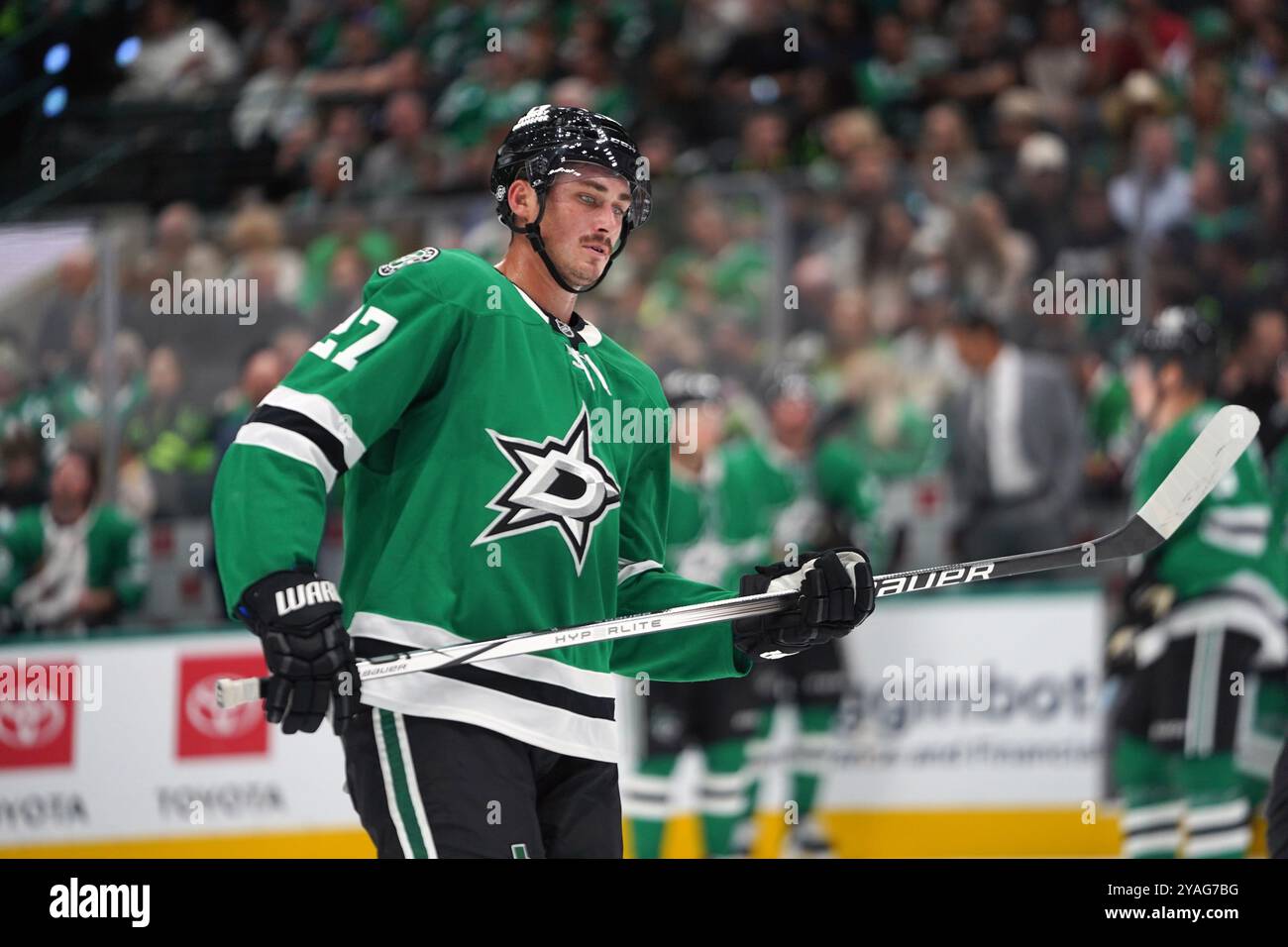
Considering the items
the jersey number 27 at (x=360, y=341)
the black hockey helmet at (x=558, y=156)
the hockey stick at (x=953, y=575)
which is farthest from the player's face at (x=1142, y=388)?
the jersey number 27 at (x=360, y=341)

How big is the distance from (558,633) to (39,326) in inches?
165

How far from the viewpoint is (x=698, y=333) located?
5.98 m

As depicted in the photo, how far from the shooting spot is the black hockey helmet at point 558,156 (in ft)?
8.67

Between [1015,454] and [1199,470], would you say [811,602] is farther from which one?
[1015,454]

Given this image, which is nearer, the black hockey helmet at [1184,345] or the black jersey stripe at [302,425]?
the black jersey stripe at [302,425]

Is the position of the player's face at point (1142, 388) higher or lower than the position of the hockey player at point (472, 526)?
higher

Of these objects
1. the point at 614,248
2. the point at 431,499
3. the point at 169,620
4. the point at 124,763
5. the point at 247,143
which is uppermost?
the point at 247,143

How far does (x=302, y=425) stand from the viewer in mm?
2361

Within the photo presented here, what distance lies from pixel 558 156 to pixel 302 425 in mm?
567

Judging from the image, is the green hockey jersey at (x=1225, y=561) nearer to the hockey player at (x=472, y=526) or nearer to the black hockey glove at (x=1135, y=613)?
the black hockey glove at (x=1135, y=613)

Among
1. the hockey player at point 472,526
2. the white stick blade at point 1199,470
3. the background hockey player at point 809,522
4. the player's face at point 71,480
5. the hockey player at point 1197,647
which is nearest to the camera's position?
the hockey player at point 472,526

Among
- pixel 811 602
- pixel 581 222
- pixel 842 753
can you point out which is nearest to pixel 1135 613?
pixel 842 753

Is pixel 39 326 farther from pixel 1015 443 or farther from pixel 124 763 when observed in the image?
pixel 1015 443

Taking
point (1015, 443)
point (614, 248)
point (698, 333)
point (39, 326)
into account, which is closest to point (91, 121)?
point (39, 326)
